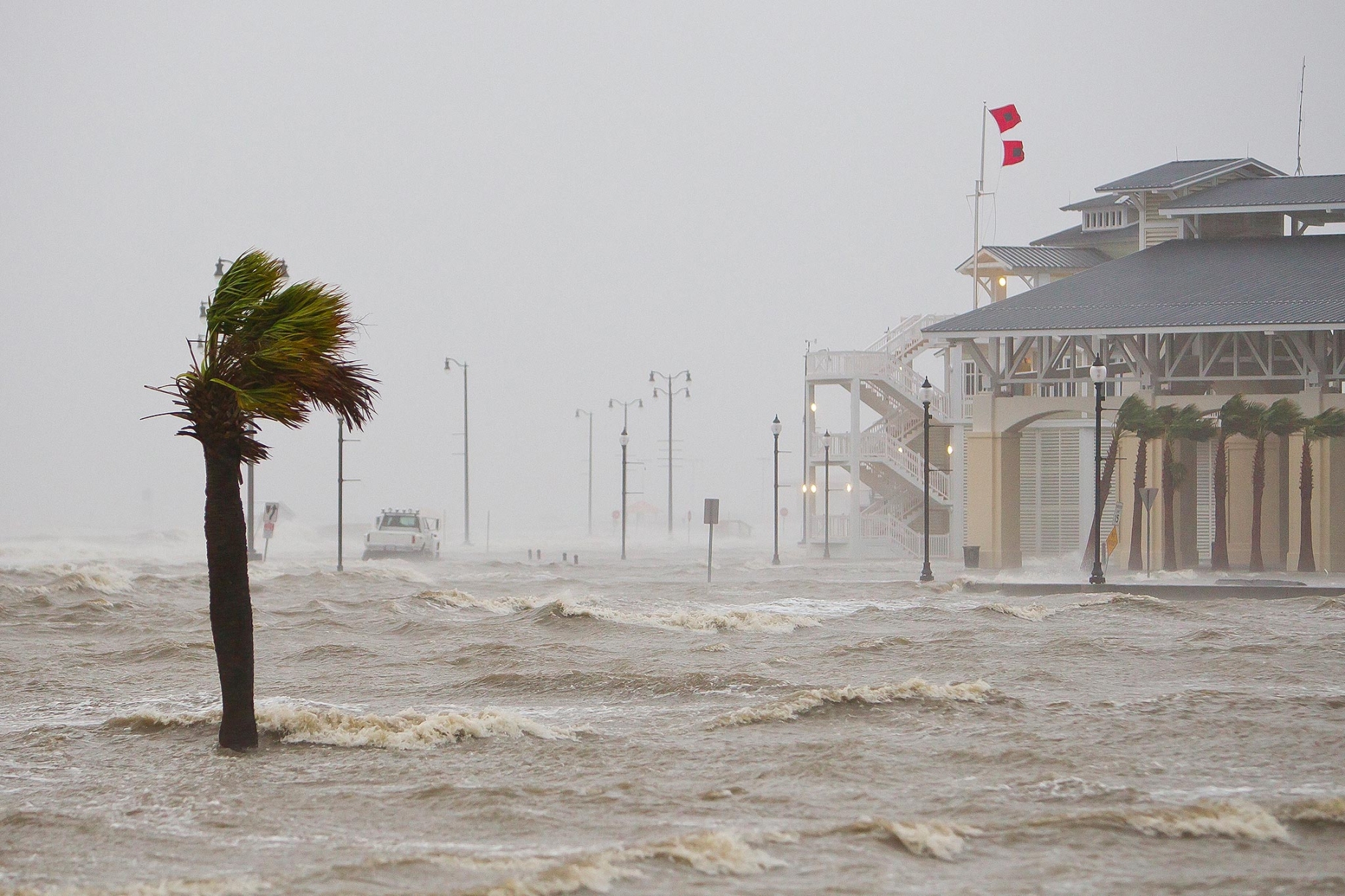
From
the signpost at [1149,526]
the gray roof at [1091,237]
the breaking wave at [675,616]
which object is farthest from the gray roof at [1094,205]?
the breaking wave at [675,616]

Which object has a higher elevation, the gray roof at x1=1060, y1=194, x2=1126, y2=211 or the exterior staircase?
the gray roof at x1=1060, y1=194, x2=1126, y2=211

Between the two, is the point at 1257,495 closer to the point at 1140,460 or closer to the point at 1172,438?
the point at 1172,438

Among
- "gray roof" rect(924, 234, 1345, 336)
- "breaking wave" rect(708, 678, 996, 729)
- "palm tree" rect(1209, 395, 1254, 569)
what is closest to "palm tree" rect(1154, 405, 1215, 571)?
"palm tree" rect(1209, 395, 1254, 569)

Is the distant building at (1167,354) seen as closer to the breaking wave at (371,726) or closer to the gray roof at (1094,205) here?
the gray roof at (1094,205)

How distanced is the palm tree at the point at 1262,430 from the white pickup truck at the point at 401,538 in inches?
1172

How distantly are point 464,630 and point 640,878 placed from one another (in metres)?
18.2

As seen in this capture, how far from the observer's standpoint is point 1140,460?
4122 centimetres

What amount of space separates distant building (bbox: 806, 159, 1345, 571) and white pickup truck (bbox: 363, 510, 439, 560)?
16215 millimetres

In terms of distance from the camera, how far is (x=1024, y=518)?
179ft

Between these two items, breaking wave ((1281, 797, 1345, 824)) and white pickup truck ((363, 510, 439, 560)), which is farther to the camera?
white pickup truck ((363, 510, 439, 560))

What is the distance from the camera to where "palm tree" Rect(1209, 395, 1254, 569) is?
128 feet

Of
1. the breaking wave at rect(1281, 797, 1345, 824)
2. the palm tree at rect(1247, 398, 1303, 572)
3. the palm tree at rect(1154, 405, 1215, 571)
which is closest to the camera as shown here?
the breaking wave at rect(1281, 797, 1345, 824)

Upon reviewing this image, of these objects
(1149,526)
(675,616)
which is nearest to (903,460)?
(1149,526)

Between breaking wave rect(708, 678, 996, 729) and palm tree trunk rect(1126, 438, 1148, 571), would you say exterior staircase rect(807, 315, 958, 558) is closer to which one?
palm tree trunk rect(1126, 438, 1148, 571)
